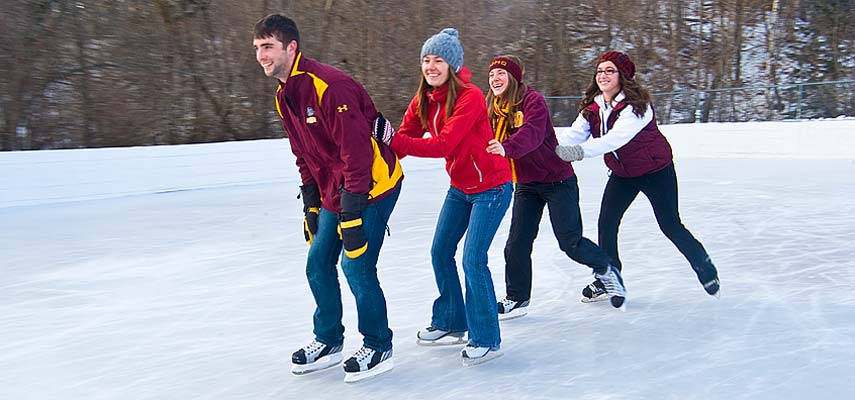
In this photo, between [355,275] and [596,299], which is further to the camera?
[596,299]

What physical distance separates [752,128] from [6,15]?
10.6 meters

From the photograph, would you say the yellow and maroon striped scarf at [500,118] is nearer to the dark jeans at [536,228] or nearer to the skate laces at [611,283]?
the dark jeans at [536,228]

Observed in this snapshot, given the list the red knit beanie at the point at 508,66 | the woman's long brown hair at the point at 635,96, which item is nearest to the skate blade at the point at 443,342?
the red knit beanie at the point at 508,66

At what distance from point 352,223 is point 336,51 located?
13.4 meters

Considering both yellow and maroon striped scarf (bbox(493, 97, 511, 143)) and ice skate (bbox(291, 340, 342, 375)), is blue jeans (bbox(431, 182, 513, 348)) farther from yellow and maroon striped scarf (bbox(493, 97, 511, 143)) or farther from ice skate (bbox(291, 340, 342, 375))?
ice skate (bbox(291, 340, 342, 375))

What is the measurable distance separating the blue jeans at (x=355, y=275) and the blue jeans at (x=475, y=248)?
0.98ft

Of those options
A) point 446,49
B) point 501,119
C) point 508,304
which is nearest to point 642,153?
point 501,119

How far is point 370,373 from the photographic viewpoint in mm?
2877

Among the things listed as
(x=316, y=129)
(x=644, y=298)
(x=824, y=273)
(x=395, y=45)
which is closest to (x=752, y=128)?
(x=395, y=45)

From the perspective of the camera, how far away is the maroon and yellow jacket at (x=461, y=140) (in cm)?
279

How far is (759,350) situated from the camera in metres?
3.18

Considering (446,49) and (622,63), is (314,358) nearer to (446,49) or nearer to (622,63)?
(446,49)

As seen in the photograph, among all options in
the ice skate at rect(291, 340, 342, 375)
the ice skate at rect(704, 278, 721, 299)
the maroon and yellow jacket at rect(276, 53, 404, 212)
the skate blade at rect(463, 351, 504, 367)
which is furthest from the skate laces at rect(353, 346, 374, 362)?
the ice skate at rect(704, 278, 721, 299)

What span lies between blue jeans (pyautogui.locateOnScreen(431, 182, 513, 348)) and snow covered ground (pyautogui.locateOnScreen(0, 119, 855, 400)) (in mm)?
159
